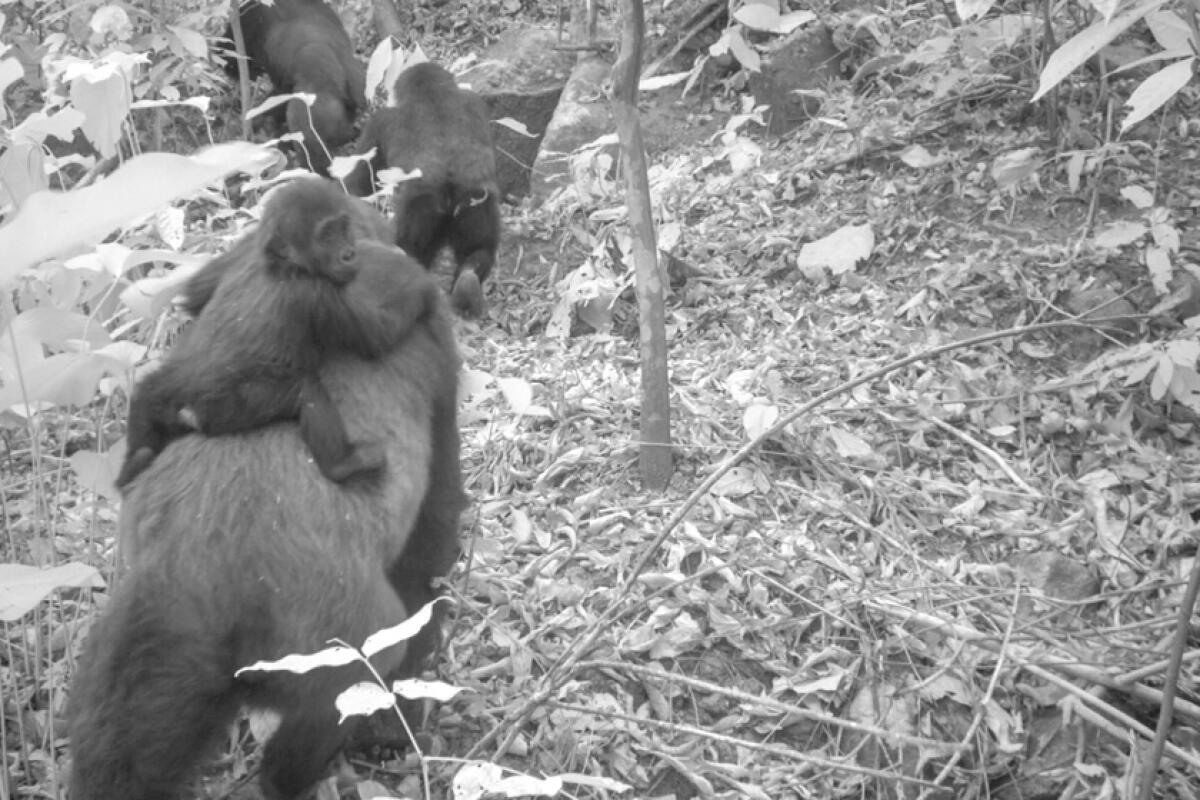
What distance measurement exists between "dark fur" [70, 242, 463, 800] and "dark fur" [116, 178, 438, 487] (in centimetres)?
4

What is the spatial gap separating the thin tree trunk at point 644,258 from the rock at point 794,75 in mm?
2665

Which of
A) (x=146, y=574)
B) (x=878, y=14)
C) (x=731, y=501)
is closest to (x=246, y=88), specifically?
(x=878, y=14)

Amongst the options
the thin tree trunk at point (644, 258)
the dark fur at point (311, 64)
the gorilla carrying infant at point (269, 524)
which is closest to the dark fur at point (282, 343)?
the gorilla carrying infant at point (269, 524)

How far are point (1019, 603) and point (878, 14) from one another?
3946 mm

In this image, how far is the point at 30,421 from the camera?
274 cm

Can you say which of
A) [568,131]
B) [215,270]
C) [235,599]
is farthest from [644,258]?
[568,131]

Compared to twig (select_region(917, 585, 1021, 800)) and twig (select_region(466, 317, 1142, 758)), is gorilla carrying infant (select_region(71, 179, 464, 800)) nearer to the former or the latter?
twig (select_region(466, 317, 1142, 758))

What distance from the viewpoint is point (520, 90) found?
7891 mm

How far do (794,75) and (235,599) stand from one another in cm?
484

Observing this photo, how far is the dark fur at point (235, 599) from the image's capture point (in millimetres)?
2541

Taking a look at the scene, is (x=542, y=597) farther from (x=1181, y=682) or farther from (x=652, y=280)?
(x=1181, y=682)

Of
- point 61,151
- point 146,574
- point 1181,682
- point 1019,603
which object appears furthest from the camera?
point 61,151

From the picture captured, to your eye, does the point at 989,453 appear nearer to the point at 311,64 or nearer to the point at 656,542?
the point at 656,542

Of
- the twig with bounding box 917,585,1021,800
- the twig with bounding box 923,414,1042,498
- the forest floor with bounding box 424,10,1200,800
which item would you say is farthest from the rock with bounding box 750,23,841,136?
the twig with bounding box 917,585,1021,800
